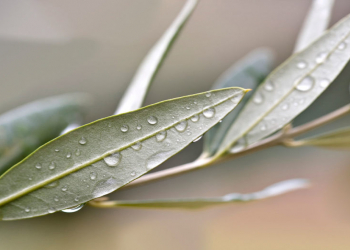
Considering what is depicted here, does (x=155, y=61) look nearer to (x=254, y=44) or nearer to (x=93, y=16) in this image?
(x=93, y=16)

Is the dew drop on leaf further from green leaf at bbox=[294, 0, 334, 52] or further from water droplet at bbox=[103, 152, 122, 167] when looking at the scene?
green leaf at bbox=[294, 0, 334, 52]

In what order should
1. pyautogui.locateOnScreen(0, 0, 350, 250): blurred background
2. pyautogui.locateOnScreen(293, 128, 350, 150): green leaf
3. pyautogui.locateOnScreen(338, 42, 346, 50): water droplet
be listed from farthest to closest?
pyautogui.locateOnScreen(0, 0, 350, 250): blurred background
pyautogui.locateOnScreen(293, 128, 350, 150): green leaf
pyautogui.locateOnScreen(338, 42, 346, 50): water droplet

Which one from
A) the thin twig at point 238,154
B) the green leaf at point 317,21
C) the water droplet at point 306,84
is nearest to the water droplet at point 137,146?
the thin twig at point 238,154

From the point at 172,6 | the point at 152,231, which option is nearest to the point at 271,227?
the point at 152,231

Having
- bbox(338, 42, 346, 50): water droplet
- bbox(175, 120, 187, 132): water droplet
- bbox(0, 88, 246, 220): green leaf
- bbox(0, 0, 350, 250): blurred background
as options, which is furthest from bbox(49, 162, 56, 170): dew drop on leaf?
bbox(0, 0, 350, 250): blurred background

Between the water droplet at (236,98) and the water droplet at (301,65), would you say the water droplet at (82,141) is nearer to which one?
the water droplet at (236,98)

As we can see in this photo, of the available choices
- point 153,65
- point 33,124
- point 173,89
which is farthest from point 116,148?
point 173,89

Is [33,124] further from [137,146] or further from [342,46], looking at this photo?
[342,46]
